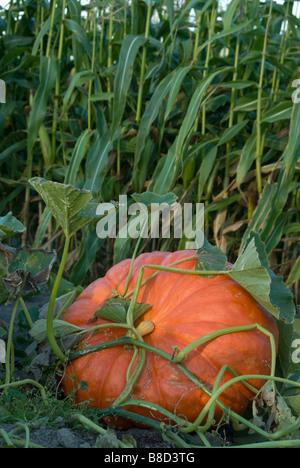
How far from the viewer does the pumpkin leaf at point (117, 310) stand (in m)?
1.42

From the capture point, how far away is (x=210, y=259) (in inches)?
57.3

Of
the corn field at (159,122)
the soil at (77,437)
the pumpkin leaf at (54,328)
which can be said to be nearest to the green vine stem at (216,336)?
the soil at (77,437)

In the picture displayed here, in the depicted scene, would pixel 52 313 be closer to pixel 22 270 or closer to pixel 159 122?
pixel 22 270

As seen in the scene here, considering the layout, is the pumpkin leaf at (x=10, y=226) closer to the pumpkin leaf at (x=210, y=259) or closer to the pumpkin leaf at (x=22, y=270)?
Answer: the pumpkin leaf at (x=22, y=270)

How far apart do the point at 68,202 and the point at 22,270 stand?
0.91 ft

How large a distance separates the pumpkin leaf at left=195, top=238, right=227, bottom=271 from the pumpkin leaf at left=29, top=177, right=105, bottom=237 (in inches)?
11.5

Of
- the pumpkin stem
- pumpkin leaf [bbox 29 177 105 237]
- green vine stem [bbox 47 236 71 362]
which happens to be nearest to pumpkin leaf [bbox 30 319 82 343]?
green vine stem [bbox 47 236 71 362]

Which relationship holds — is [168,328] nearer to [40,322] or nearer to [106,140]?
[40,322]

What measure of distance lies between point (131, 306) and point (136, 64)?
2014 millimetres

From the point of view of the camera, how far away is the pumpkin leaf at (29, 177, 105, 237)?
125 cm

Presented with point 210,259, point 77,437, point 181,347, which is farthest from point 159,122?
point 77,437

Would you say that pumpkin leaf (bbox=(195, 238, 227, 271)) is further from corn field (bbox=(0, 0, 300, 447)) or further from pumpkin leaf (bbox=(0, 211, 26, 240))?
corn field (bbox=(0, 0, 300, 447))
